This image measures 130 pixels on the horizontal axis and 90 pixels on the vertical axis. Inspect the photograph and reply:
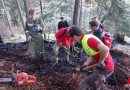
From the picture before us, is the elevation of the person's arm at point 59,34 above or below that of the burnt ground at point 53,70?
above

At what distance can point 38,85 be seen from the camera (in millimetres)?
7070

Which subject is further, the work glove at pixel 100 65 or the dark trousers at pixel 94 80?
the dark trousers at pixel 94 80

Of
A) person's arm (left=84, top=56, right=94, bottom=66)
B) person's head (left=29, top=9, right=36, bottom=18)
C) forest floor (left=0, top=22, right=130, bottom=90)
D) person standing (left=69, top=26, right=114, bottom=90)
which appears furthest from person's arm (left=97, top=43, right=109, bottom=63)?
person's head (left=29, top=9, right=36, bottom=18)

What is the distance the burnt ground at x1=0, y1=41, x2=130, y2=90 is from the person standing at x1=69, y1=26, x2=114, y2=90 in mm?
1672

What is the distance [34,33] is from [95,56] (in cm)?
431

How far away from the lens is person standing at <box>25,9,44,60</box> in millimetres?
8773

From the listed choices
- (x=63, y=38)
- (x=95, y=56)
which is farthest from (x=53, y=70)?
(x=95, y=56)

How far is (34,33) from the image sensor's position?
8.98 meters

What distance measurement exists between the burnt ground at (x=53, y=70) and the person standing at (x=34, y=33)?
40 cm

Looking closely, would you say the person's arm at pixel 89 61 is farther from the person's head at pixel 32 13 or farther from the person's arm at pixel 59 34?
the person's head at pixel 32 13

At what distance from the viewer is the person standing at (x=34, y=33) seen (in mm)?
8773

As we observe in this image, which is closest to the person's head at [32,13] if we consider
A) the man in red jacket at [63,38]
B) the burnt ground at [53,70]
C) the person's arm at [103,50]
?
the man in red jacket at [63,38]

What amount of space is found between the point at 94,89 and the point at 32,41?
456 cm

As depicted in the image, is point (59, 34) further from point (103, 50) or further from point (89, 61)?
point (103, 50)
